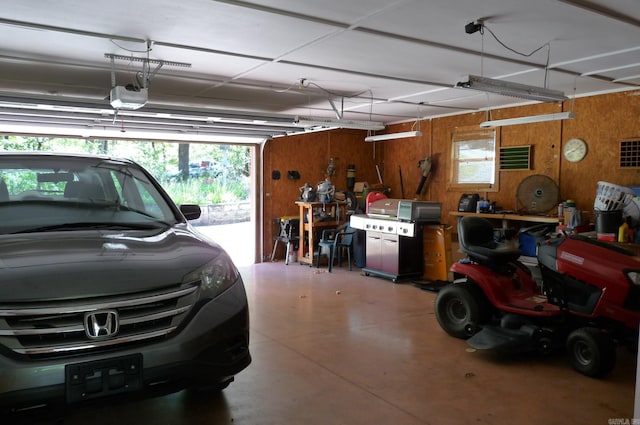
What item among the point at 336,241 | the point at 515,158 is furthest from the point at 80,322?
the point at 515,158

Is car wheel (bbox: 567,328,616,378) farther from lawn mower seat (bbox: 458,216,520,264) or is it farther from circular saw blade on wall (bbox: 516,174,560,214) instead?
circular saw blade on wall (bbox: 516,174,560,214)

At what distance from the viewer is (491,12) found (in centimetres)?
354

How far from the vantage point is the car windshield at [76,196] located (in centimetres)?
265

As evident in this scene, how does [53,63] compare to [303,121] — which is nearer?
[53,63]

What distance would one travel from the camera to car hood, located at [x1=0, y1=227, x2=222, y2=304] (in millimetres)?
1967

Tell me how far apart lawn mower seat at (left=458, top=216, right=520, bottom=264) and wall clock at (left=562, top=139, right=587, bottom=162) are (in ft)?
10.0

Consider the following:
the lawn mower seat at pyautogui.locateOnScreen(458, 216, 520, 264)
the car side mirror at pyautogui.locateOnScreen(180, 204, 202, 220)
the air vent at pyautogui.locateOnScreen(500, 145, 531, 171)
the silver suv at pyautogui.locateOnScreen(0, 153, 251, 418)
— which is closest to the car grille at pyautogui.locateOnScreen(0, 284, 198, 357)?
the silver suv at pyautogui.locateOnScreen(0, 153, 251, 418)

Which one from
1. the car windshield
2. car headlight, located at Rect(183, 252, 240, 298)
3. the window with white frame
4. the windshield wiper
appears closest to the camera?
car headlight, located at Rect(183, 252, 240, 298)

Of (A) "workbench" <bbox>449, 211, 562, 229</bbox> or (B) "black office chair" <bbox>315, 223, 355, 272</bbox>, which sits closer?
(A) "workbench" <bbox>449, 211, 562, 229</bbox>

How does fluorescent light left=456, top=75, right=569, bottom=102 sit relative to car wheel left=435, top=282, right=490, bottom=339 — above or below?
above

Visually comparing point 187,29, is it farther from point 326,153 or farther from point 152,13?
point 326,153

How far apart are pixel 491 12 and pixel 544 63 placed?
1.81 meters

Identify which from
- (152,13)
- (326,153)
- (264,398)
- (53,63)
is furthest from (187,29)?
(326,153)

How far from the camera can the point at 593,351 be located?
3482 millimetres
